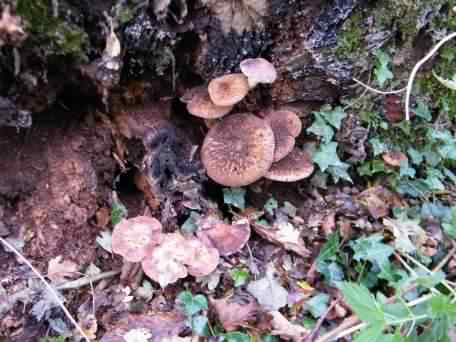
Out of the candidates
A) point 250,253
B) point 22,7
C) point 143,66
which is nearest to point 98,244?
point 250,253

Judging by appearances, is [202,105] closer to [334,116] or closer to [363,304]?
[334,116]

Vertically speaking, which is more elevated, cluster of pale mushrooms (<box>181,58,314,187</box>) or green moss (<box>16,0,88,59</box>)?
green moss (<box>16,0,88,59</box>)

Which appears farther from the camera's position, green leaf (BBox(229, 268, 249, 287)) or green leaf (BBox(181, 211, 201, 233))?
green leaf (BBox(181, 211, 201, 233))

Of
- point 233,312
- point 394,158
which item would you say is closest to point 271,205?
point 233,312

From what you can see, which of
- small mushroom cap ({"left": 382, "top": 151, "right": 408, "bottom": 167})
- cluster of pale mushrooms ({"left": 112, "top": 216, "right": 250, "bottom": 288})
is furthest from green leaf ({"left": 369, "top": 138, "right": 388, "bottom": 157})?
cluster of pale mushrooms ({"left": 112, "top": 216, "right": 250, "bottom": 288})

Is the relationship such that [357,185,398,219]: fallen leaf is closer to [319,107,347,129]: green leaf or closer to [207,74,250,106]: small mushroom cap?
[319,107,347,129]: green leaf

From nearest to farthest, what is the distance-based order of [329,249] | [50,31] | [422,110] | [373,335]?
1. [373,335]
2. [50,31]
3. [329,249]
4. [422,110]

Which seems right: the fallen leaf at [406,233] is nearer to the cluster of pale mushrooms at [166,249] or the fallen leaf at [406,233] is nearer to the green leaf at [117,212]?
the cluster of pale mushrooms at [166,249]
